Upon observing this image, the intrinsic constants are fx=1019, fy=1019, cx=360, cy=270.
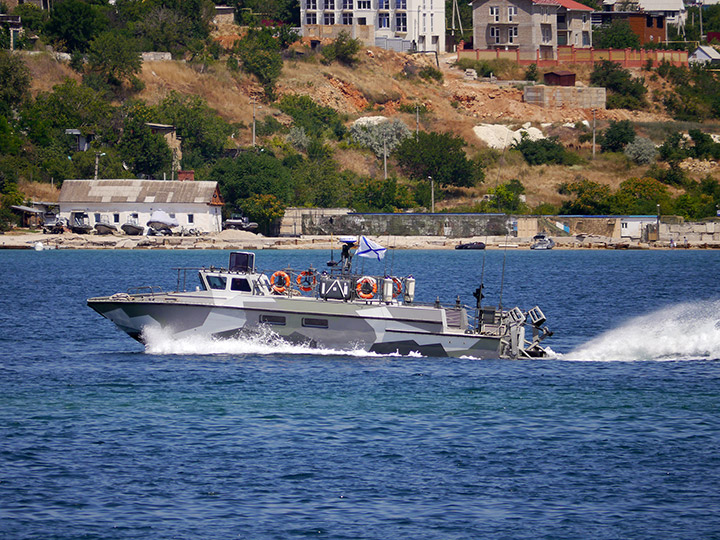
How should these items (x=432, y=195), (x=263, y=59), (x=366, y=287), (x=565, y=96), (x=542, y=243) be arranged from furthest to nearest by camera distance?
(x=565, y=96) → (x=263, y=59) → (x=432, y=195) → (x=542, y=243) → (x=366, y=287)

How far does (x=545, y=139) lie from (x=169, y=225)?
53581 millimetres

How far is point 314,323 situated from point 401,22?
124 m

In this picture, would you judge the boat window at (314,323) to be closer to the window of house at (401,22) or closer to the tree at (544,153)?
the tree at (544,153)

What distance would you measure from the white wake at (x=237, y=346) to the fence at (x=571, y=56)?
123 m

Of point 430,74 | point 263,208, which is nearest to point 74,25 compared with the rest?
point 263,208

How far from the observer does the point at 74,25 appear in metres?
129

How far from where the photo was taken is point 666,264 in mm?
94438

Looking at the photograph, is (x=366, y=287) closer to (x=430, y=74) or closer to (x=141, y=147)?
(x=141, y=147)

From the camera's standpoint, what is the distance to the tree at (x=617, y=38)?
15962cm

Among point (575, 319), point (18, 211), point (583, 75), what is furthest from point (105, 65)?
point (575, 319)

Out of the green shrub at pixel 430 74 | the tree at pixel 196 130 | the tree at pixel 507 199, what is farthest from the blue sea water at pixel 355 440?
the green shrub at pixel 430 74

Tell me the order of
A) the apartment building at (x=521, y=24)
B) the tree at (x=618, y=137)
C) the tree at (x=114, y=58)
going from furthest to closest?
1. the apartment building at (x=521, y=24)
2. the tree at (x=618, y=137)
3. the tree at (x=114, y=58)

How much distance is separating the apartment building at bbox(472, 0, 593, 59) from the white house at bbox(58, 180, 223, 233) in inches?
2491

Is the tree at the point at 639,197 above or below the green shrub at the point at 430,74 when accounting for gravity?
below
